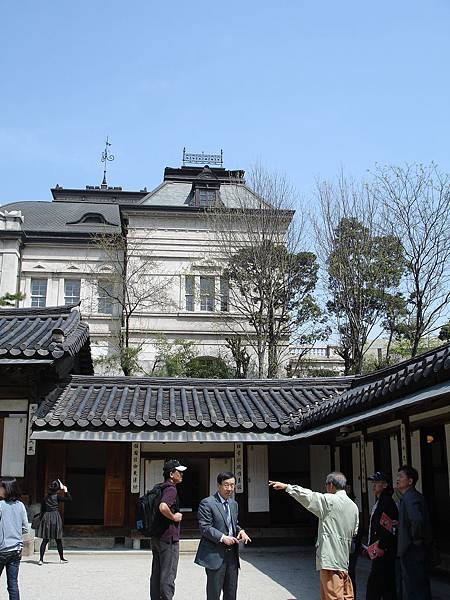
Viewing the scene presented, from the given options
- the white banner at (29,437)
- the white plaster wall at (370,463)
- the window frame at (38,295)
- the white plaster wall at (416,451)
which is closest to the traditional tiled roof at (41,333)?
the white banner at (29,437)

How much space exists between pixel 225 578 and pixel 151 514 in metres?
1.24

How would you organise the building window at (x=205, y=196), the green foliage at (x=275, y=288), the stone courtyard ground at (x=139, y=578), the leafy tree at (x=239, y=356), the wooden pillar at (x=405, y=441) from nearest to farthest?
1. the stone courtyard ground at (x=139, y=578)
2. the wooden pillar at (x=405, y=441)
3. the green foliage at (x=275, y=288)
4. the leafy tree at (x=239, y=356)
5. the building window at (x=205, y=196)

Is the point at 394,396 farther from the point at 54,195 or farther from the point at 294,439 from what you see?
the point at 54,195

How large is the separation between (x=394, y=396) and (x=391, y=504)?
154 cm

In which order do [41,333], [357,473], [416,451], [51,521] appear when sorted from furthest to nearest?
[41,333] → [357,473] → [51,521] → [416,451]

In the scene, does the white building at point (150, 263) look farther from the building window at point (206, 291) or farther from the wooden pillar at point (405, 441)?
the wooden pillar at point (405, 441)

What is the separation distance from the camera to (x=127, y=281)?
31109 millimetres

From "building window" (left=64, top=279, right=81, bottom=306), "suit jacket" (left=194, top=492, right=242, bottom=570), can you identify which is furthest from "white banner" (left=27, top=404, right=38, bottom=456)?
"building window" (left=64, top=279, right=81, bottom=306)

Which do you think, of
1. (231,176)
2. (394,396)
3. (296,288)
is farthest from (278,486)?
(231,176)

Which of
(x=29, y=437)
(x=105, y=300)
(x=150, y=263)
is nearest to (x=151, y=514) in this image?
(x=29, y=437)

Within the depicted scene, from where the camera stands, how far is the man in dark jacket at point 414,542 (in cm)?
682

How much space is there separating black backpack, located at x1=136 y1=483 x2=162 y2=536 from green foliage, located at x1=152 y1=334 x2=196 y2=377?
20.3 m

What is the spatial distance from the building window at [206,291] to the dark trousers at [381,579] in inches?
930

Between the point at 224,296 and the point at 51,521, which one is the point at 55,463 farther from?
the point at 224,296
